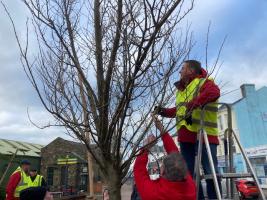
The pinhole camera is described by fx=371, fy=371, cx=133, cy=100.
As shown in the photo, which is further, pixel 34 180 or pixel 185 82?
pixel 34 180

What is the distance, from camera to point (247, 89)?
1503 inches

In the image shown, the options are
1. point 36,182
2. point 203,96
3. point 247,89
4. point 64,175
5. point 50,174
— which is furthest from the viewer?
point 247,89

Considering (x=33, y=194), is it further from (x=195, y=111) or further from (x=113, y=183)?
(x=195, y=111)

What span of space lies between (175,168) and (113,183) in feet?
1.80

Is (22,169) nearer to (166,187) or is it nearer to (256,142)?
(166,187)

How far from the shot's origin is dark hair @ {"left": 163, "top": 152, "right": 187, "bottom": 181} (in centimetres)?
310

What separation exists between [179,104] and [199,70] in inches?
22.8

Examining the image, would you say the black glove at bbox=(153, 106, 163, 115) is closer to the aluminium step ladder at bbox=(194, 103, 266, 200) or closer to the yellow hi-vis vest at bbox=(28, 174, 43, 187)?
the aluminium step ladder at bbox=(194, 103, 266, 200)

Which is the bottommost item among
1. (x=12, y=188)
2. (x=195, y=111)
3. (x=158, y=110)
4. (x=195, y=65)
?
(x=12, y=188)

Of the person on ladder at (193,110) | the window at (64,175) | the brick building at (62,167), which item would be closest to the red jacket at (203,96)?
the person on ladder at (193,110)

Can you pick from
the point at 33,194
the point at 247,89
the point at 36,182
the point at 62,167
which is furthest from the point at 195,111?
the point at 247,89

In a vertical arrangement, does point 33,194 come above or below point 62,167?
below

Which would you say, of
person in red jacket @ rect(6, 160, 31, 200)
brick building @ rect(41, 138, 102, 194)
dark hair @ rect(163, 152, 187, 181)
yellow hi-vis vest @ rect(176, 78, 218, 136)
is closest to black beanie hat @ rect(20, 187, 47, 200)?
dark hair @ rect(163, 152, 187, 181)

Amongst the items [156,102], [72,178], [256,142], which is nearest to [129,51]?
[156,102]
